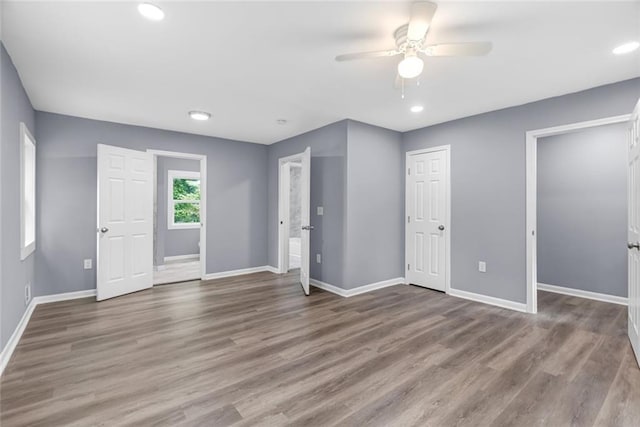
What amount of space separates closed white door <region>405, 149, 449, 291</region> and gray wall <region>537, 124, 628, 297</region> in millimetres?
1563

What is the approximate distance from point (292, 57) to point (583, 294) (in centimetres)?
480

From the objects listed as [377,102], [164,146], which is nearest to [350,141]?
[377,102]

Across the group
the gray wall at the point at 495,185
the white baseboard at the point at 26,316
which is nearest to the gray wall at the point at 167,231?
the white baseboard at the point at 26,316

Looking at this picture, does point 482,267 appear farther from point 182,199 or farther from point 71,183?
point 182,199

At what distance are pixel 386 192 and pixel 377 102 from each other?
152cm

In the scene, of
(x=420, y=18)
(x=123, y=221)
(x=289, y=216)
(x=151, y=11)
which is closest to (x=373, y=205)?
(x=289, y=216)

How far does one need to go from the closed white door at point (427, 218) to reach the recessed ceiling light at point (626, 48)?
206 cm

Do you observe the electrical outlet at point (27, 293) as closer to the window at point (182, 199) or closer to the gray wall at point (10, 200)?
the gray wall at point (10, 200)

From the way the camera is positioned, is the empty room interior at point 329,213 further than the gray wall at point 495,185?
No

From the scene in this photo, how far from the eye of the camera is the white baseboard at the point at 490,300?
3613mm

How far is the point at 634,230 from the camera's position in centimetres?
253

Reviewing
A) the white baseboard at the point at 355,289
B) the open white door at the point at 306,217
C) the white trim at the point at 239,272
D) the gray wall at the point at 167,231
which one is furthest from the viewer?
the gray wall at the point at 167,231

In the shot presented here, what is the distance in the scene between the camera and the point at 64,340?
2783 millimetres

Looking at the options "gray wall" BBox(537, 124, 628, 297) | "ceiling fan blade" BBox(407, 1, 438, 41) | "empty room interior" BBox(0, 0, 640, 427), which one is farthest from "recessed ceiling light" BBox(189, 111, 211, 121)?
"gray wall" BBox(537, 124, 628, 297)
